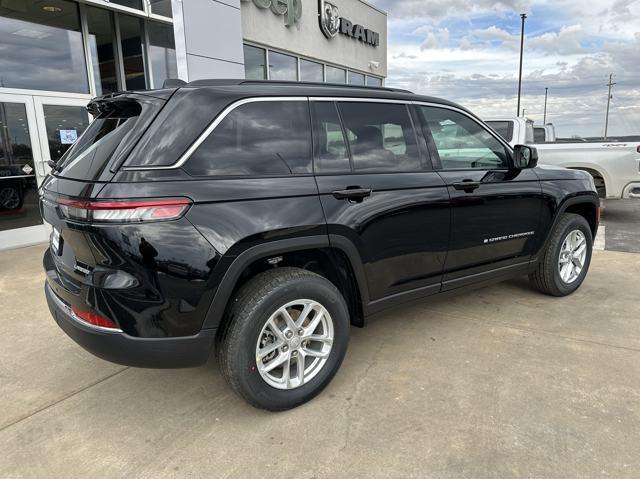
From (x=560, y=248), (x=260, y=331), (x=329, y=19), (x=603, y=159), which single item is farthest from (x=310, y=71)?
(x=260, y=331)

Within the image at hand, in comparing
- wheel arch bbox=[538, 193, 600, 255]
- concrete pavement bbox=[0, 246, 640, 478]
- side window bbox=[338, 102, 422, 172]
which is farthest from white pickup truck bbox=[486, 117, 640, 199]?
side window bbox=[338, 102, 422, 172]

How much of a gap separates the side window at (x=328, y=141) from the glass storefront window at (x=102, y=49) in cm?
598

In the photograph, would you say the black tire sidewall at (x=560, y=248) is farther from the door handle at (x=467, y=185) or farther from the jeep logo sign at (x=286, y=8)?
the jeep logo sign at (x=286, y=8)

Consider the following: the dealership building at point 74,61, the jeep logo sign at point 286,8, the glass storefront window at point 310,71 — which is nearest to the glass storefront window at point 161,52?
the dealership building at point 74,61

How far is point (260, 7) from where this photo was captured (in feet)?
34.3

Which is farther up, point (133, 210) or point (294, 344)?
point (133, 210)

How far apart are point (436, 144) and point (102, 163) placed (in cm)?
221

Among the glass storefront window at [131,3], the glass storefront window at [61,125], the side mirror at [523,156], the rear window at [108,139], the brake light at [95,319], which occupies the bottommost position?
the brake light at [95,319]

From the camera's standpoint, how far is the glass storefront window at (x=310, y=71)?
40.8 ft

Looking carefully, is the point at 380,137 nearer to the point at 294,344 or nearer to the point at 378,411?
the point at 294,344

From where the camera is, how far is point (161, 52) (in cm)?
830

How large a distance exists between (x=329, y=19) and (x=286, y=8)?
2076 mm

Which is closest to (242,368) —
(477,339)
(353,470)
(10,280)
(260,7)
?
(353,470)

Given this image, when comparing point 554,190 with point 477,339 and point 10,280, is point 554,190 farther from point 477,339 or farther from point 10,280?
point 10,280
